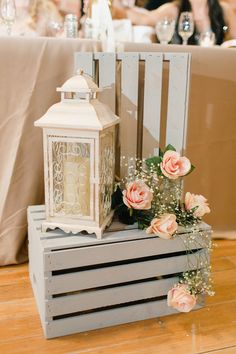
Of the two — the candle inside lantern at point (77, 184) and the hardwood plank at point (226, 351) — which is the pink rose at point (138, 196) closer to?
the candle inside lantern at point (77, 184)

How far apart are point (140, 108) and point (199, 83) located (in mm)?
354

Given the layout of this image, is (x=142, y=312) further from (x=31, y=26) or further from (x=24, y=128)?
(x=31, y=26)

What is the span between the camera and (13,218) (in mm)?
1459

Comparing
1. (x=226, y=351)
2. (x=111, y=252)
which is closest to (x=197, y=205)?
(x=111, y=252)

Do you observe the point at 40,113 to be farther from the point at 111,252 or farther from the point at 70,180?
the point at 111,252

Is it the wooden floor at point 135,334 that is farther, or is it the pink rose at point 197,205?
the pink rose at point 197,205

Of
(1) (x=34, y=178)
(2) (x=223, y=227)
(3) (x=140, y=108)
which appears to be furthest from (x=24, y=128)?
(2) (x=223, y=227)

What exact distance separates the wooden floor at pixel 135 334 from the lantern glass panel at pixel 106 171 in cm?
33

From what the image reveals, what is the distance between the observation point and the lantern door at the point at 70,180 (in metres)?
1.09

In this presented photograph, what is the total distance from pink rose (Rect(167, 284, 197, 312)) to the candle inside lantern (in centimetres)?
33

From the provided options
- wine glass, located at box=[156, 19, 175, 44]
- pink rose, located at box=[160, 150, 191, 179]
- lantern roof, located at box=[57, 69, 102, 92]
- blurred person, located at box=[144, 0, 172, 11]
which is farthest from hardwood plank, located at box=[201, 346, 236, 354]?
blurred person, located at box=[144, 0, 172, 11]

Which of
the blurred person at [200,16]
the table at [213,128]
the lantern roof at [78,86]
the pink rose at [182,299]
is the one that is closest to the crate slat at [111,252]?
the pink rose at [182,299]

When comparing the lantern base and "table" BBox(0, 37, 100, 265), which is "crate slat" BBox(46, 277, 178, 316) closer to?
the lantern base

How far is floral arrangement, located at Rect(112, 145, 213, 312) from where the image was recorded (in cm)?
112
